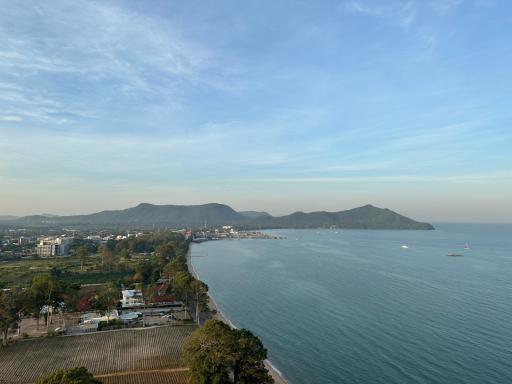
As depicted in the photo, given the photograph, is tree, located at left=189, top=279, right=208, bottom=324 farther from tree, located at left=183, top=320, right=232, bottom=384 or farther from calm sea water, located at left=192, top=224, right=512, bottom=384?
tree, located at left=183, top=320, right=232, bottom=384

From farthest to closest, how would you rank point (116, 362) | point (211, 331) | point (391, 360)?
point (391, 360)
point (116, 362)
point (211, 331)

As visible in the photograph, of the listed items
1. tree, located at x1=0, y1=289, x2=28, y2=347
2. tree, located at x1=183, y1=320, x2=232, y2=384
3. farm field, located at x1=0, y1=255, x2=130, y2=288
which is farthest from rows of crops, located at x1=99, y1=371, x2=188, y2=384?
farm field, located at x1=0, y1=255, x2=130, y2=288

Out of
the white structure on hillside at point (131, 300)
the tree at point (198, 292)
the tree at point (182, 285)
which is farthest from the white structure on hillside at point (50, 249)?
the tree at point (198, 292)

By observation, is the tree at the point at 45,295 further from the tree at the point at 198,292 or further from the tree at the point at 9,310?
the tree at the point at 198,292

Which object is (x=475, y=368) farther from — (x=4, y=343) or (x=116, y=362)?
(x=4, y=343)

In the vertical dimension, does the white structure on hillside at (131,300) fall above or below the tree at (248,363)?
below

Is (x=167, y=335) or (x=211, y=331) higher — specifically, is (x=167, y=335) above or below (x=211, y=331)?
below

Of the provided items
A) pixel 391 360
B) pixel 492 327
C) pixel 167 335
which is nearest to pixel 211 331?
pixel 167 335
